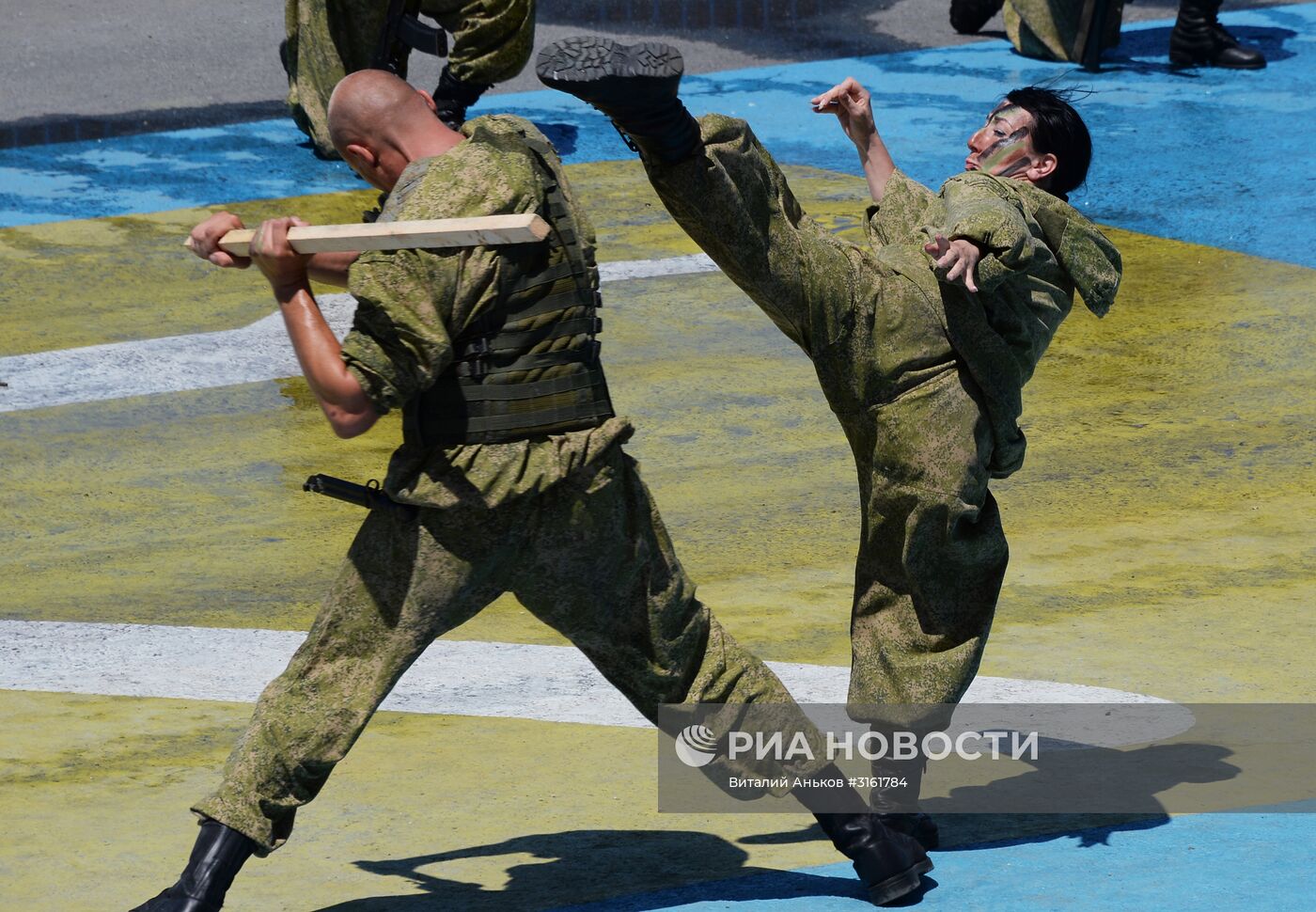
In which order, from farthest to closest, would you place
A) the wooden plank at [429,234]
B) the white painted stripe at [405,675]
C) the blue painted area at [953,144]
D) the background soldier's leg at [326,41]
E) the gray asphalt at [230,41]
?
the gray asphalt at [230,41], the blue painted area at [953,144], the background soldier's leg at [326,41], the white painted stripe at [405,675], the wooden plank at [429,234]

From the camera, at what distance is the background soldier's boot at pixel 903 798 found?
4621mm

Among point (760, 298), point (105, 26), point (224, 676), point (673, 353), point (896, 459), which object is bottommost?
point (105, 26)

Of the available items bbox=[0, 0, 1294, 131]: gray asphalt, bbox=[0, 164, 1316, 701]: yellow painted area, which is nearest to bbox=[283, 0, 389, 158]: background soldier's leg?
bbox=[0, 164, 1316, 701]: yellow painted area

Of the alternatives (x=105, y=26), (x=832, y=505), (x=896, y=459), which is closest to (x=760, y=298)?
(x=896, y=459)

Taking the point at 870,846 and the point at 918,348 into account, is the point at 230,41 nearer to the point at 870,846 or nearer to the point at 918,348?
the point at 918,348

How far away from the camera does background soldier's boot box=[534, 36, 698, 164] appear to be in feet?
12.6

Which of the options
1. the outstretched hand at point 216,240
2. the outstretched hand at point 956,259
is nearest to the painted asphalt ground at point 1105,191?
the outstretched hand at point 956,259

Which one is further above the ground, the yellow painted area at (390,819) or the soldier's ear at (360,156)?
the soldier's ear at (360,156)

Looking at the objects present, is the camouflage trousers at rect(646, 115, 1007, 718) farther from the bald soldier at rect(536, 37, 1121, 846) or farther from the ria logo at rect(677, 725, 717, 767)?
the ria logo at rect(677, 725, 717, 767)

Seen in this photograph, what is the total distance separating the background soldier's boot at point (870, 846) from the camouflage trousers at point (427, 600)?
48cm

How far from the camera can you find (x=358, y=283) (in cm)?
382

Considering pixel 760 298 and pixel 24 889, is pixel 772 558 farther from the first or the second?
pixel 24 889

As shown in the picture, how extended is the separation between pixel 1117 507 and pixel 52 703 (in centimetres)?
353

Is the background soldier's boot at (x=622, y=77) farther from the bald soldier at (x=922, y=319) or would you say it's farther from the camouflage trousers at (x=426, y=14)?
the camouflage trousers at (x=426, y=14)
